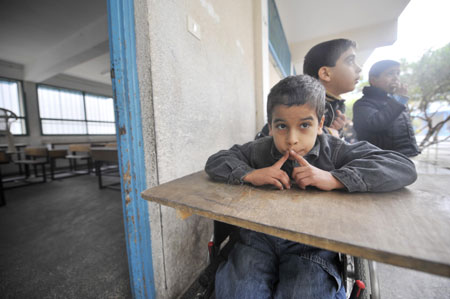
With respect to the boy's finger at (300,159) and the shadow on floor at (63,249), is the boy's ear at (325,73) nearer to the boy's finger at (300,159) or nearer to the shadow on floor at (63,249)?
the boy's finger at (300,159)

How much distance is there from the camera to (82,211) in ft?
7.95

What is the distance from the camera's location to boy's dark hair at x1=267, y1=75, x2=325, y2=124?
74cm

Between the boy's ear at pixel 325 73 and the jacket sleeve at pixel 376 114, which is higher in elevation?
the boy's ear at pixel 325 73

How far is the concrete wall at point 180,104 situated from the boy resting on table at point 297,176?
0.32m

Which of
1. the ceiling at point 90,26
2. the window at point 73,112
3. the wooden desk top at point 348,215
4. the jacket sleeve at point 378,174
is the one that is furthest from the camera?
the window at point 73,112

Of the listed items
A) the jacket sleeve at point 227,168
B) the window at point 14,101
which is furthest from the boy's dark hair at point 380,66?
the window at point 14,101

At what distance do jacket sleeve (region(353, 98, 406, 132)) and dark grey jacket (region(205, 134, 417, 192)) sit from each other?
88 cm

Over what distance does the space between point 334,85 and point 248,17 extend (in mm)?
1420

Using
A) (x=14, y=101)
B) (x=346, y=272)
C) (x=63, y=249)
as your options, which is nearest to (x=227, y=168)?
(x=346, y=272)

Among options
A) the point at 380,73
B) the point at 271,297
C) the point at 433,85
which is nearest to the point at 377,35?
the point at 433,85

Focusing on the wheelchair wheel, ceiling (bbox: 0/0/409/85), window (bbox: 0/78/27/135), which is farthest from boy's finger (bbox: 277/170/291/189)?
window (bbox: 0/78/27/135)

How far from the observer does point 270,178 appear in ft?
2.17

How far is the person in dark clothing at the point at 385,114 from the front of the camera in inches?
54.6

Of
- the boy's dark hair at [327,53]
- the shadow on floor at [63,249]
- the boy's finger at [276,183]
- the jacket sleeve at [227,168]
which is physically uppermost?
the boy's dark hair at [327,53]
